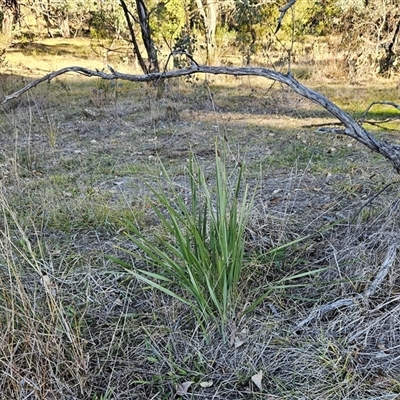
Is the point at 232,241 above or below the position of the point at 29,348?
above

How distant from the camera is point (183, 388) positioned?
146cm

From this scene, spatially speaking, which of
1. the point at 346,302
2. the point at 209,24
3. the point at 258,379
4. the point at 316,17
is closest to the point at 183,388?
the point at 258,379

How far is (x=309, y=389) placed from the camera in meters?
1.42

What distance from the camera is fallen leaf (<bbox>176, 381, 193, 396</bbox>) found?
145 centimetres

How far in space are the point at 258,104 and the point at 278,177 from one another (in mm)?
3647

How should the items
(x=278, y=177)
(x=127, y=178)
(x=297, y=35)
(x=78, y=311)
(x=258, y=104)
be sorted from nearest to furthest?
(x=78, y=311) < (x=278, y=177) < (x=127, y=178) < (x=258, y=104) < (x=297, y=35)

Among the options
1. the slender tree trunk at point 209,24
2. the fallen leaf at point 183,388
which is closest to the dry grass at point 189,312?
the fallen leaf at point 183,388

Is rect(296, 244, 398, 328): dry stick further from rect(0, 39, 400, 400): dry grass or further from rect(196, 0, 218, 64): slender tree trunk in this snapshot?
rect(196, 0, 218, 64): slender tree trunk

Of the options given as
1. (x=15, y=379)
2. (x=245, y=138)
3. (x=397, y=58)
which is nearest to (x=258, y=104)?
(x=245, y=138)

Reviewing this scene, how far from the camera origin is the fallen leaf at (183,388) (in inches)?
57.1

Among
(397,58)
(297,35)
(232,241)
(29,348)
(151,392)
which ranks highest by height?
(297,35)

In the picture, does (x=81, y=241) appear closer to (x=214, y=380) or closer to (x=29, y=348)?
(x=29, y=348)

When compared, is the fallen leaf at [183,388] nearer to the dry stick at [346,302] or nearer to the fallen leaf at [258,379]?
the fallen leaf at [258,379]

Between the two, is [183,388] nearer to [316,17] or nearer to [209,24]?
[209,24]
